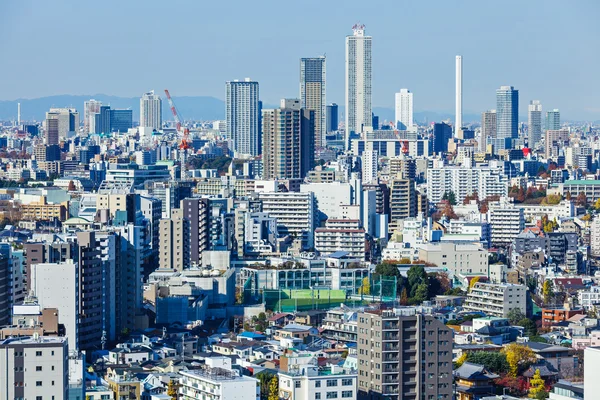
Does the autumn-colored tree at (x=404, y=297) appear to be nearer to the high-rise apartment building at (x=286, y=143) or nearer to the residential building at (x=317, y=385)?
the residential building at (x=317, y=385)

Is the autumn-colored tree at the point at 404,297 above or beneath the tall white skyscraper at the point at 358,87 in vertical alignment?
beneath


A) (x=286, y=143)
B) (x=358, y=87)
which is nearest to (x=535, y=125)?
(x=358, y=87)

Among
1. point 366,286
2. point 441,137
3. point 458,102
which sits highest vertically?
point 458,102

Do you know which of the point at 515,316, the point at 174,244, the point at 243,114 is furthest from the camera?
the point at 243,114

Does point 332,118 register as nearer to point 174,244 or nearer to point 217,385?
point 174,244

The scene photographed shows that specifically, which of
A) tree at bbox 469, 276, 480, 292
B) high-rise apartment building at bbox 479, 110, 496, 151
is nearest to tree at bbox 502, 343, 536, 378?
tree at bbox 469, 276, 480, 292

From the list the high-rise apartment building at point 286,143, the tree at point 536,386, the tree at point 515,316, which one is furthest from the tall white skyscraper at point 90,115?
the tree at point 536,386

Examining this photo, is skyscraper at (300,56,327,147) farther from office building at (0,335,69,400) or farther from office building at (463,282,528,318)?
office building at (0,335,69,400)
